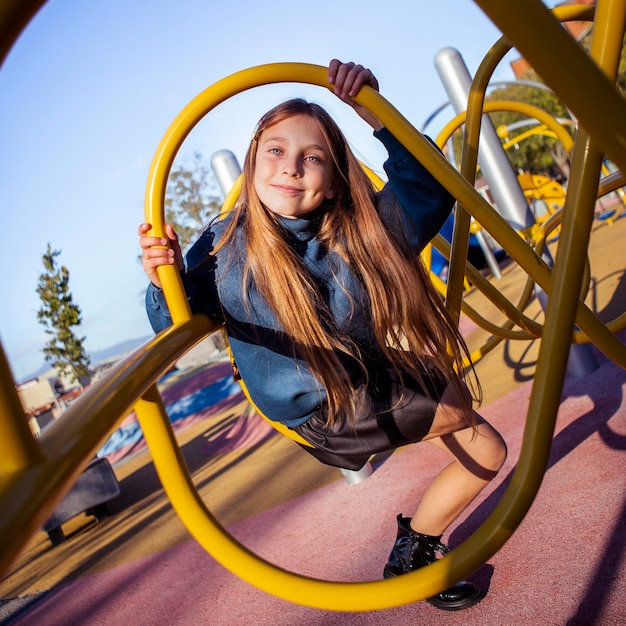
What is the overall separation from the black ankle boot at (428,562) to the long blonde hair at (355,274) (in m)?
0.49

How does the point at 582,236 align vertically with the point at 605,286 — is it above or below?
above

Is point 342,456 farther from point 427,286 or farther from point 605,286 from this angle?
point 605,286

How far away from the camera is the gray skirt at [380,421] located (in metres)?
1.58

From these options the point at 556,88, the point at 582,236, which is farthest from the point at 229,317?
the point at 556,88

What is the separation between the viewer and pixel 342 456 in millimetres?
1646

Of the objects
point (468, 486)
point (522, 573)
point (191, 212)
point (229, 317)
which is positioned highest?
point (191, 212)

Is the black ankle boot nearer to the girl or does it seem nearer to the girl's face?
the girl

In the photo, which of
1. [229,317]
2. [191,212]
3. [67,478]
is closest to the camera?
[67,478]

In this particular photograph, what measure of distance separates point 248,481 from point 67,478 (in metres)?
3.97

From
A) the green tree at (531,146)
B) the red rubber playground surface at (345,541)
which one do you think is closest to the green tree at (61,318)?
the red rubber playground surface at (345,541)

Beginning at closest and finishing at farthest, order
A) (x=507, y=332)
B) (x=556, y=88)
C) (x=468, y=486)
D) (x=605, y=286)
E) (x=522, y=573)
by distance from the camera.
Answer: (x=556, y=88)
(x=468, y=486)
(x=522, y=573)
(x=507, y=332)
(x=605, y=286)

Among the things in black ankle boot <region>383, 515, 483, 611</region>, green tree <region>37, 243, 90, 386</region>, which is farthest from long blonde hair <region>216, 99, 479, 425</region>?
green tree <region>37, 243, 90, 386</region>

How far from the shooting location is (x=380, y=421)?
1.58m

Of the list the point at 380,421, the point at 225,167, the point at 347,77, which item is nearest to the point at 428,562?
the point at 380,421
